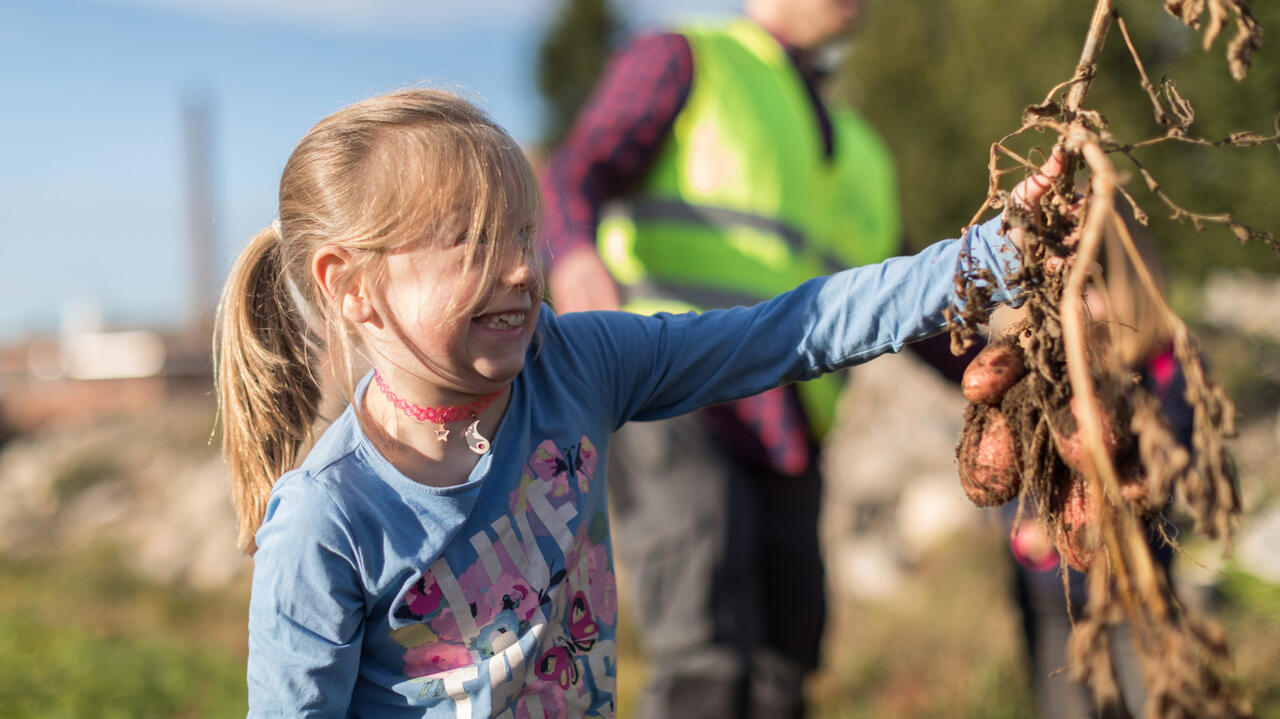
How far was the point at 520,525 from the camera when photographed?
1.57 m

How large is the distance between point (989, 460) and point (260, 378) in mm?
1130

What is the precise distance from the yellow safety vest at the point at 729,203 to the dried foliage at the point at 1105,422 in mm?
1428

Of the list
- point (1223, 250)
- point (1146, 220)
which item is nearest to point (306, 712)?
point (1146, 220)

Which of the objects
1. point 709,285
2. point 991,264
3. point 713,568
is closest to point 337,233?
point 991,264

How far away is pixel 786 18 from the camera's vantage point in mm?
3072

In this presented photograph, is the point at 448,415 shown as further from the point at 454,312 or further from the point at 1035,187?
the point at 1035,187

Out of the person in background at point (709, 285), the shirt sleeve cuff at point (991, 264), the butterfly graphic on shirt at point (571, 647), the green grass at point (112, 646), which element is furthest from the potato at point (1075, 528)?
the green grass at point (112, 646)

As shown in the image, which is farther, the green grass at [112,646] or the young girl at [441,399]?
the green grass at [112,646]

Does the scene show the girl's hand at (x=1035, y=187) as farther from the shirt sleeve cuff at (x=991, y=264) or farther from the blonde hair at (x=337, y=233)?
the blonde hair at (x=337, y=233)

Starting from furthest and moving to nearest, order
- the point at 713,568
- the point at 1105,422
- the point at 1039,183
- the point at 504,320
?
the point at 713,568, the point at 504,320, the point at 1039,183, the point at 1105,422

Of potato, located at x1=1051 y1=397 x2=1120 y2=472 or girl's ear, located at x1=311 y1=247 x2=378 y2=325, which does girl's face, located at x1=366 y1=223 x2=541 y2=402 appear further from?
potato, located at x1=1051 y1=397 x2=1120 y2=472

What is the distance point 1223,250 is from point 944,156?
4.19 metres

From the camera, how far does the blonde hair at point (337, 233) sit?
4.87ft

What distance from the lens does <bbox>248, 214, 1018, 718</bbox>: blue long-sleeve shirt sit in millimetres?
1394
